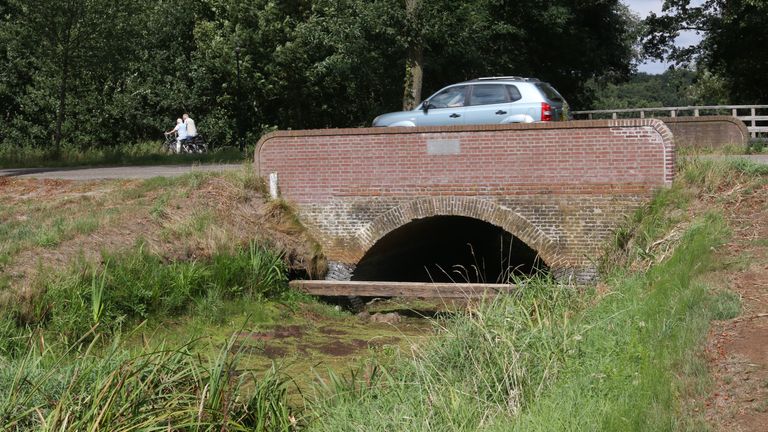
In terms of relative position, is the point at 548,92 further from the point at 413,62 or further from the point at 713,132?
the point at 413,62

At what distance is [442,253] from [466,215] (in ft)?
18.1

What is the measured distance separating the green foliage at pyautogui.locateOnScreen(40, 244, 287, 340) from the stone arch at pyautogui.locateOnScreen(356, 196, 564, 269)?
1832mm

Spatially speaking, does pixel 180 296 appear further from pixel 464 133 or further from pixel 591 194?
pixel 591 194

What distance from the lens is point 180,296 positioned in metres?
13.5

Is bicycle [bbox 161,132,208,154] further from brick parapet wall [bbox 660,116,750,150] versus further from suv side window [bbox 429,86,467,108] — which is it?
brick parapet wall [bbox 660,116,750,150]

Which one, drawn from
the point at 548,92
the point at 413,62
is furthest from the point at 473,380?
the point at 413,62

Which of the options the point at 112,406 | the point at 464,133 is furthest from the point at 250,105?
the point at 112,406

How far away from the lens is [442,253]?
21422 mm

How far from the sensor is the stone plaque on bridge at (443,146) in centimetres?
1595

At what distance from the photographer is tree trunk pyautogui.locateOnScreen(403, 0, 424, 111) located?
26.2m

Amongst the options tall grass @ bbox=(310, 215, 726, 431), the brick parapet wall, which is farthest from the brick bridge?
tall grass @ bbox=(310, 215, 726, 431)

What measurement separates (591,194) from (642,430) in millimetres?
9131

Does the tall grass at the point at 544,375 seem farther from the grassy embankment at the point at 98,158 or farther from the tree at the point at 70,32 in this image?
the tree at the point at 70,32

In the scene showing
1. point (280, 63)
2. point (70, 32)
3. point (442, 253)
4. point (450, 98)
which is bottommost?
point (442, 253)
